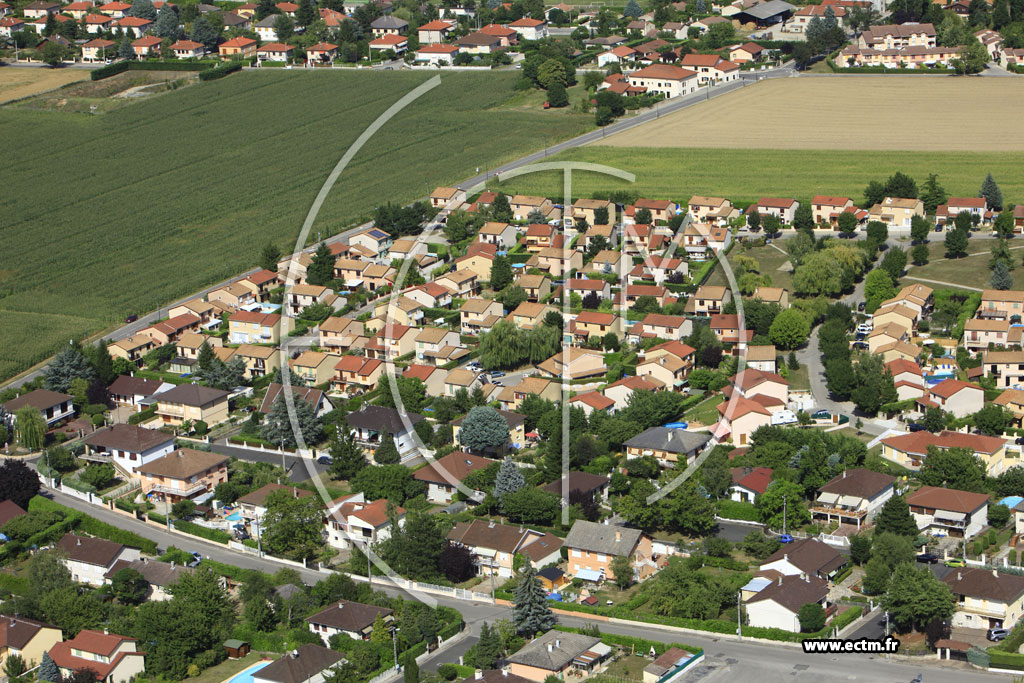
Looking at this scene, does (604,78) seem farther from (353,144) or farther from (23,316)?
(23,316)

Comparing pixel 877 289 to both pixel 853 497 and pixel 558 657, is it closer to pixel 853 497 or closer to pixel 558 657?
pixel 853 497

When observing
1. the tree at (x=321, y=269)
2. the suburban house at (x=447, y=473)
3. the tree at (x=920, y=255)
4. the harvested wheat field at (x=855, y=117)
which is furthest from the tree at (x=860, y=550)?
the harvested wheat field at (x=855, y=117)

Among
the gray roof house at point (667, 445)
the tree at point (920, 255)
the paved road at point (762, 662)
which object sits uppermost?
the tree at point (920, 255)

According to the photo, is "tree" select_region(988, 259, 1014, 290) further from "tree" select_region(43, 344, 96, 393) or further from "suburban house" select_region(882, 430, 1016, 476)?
"tree" select_region(43, 344, 96, 393)

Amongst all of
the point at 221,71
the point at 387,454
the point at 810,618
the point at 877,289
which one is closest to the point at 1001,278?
the point at 877,289

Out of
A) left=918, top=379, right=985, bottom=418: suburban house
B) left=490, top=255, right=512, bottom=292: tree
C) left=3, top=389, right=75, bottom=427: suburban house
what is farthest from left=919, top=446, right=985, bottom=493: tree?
left=3, top=389, right=75, bottom=427: suburban house

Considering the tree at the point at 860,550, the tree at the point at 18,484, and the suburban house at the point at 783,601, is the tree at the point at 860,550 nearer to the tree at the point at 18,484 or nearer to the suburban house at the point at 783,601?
the suburban house at the point at 783,601

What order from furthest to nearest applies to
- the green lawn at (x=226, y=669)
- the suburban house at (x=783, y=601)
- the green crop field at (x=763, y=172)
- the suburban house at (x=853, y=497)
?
the green crop field at (x=763, y=172) → the suburban house at (x=853, y=497) → the suburban house at (x=783, y=601) → the green lawn at (x=226, y=669)
